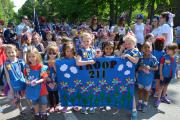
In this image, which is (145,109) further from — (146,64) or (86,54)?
(86,54)

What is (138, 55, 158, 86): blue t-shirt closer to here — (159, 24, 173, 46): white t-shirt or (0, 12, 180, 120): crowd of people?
(0, 12, 180, 120): crowd of people

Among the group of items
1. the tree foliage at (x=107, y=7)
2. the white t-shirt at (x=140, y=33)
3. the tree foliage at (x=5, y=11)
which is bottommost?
the white t-shirt at (x=140, y=33)

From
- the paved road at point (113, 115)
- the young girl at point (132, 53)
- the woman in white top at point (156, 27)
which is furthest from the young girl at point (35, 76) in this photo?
the woman in white top at point (156, 27)

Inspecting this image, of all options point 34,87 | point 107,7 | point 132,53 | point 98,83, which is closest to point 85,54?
point 98,83

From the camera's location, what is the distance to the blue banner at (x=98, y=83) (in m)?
5.30

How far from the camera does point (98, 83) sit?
17.7ft

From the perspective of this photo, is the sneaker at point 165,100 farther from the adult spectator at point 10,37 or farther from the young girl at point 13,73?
the adult spectator at point 10,37

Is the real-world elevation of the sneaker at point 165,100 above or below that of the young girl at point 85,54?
below

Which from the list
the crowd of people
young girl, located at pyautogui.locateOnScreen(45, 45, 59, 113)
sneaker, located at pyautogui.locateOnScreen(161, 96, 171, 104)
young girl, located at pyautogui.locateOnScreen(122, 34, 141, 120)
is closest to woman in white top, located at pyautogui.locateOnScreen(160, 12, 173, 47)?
the crowd of people

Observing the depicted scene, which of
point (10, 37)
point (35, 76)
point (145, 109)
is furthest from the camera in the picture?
point (10, 37)

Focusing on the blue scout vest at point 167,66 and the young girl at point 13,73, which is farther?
the blue scout vest at point 167,66

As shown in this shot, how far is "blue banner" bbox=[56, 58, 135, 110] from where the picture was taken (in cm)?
530

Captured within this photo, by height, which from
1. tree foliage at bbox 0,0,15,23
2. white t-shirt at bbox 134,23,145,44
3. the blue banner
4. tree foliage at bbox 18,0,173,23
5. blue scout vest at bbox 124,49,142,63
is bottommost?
the blue banner

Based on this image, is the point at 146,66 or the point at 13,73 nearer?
the point at 13,73
